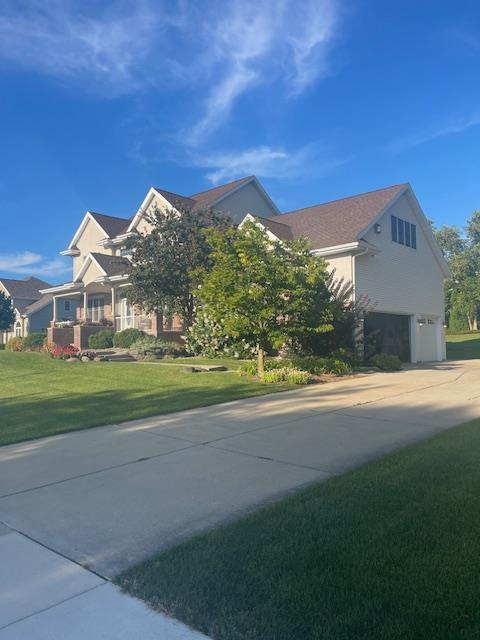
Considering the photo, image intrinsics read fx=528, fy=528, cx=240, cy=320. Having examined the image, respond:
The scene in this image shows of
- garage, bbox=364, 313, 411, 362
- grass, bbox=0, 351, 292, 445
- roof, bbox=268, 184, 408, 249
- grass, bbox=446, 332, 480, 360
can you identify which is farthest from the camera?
grass, bbox=446, 332, 480, 360

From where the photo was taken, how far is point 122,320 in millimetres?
28188

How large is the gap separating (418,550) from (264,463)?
2861 mm

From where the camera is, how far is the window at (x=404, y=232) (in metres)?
23.6

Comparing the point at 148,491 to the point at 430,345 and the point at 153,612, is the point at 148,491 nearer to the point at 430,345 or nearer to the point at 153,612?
the point at 153,612

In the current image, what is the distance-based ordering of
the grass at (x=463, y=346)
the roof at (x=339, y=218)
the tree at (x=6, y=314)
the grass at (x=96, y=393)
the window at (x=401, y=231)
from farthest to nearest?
the tree at (x=6, y=314) → the grass at (x=463, y=346) → the window at (x=401, y=231) → the roof at (x=339, y=218) → the grass at (x=96, y=393)

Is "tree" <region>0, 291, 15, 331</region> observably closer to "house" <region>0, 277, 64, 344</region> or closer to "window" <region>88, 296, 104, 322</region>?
"house" <region>0, 277, 64, 344</region>

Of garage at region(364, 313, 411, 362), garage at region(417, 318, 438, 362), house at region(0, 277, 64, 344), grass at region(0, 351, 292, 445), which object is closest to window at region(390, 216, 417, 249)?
garage at region(364, 313, 411, 362)

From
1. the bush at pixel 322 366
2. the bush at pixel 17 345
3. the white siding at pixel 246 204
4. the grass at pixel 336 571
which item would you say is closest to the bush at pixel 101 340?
the bush at pixel 17 345

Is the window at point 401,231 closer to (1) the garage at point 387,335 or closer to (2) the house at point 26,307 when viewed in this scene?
(1) the garage at point 387,335

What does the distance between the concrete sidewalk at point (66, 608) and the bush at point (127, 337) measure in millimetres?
20765

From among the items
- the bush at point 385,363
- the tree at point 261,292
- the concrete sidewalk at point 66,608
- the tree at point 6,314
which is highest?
the tree at point 6,314

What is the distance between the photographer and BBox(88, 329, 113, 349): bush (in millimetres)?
25953

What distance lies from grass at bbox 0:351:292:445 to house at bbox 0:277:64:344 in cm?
3229

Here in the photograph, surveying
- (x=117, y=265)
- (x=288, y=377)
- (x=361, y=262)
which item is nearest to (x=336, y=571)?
(x=288, y=377)
